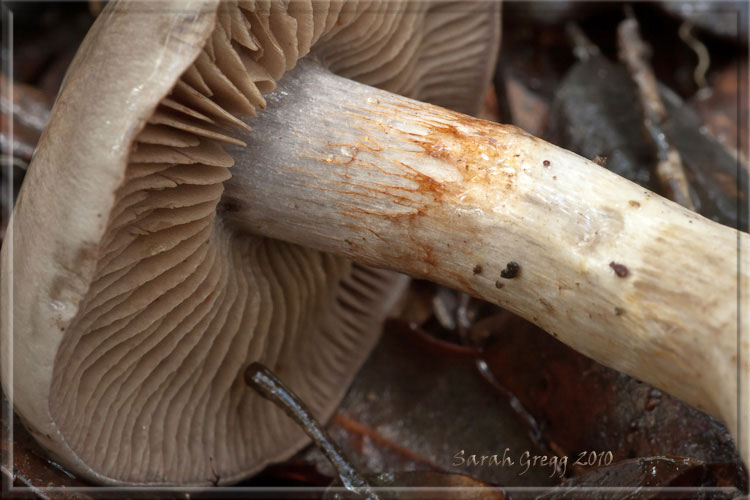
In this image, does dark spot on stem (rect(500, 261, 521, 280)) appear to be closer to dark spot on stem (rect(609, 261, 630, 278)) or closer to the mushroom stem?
the mushroom stem

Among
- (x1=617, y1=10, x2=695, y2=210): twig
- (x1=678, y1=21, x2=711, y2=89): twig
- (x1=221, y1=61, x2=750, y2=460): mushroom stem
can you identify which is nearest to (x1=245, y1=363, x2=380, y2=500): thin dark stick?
(x1=221, y1=61, x2=750, y2=460): mushroom stem

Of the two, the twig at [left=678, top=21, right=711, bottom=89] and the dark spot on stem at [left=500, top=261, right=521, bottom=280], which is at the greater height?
the dark spot on stem at [left=500, top=261, right=521, bottom=280]

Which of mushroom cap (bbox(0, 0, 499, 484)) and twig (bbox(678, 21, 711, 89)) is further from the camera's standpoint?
twig (bbox(678, 21, 711, 89))

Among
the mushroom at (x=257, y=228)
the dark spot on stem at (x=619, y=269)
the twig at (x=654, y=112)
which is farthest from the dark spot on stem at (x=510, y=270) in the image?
the twig at (x=654, y=112)

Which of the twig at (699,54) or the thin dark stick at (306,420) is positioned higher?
the twig at (699,54)

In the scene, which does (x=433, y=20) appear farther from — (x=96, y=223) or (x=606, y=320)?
(x=96, y=223)

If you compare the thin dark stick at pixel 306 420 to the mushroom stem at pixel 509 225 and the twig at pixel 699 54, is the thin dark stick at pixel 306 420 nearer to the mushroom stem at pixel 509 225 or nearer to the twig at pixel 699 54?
the mushroom stem at pixel 509 225

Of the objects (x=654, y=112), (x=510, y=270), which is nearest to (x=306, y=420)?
(x=510, y=270)
